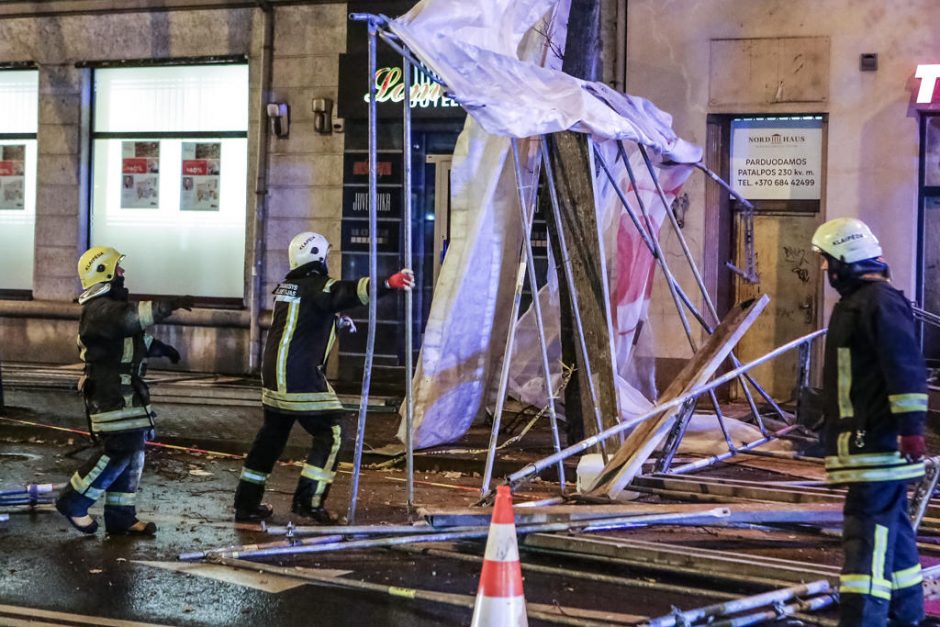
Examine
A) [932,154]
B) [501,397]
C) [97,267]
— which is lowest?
[501,397]

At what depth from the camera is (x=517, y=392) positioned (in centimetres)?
1009

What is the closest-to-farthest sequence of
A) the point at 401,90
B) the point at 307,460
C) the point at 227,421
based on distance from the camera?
the point at 307,460 < the point at 227,421 < the point at 401,90

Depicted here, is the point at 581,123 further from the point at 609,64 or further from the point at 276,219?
the point at 276,219

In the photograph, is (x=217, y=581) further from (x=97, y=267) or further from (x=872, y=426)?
(x=872, y=426)

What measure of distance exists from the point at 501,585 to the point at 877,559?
4.97 ft

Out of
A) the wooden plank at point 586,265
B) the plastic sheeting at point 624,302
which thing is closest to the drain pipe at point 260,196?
the plastic sheeting at point 624,302

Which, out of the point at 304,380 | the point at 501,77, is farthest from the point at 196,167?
the point at 304,380

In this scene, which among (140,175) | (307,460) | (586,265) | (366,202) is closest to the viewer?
(307,460)

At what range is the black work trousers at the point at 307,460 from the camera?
6855 millimetres

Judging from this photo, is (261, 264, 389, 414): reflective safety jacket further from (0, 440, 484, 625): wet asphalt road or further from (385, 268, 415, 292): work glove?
(0, 440, 484, 625): wet asphalt road

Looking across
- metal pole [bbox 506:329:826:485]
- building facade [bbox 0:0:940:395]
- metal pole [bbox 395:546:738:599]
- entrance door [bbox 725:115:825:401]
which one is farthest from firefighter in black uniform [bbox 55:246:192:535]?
entrance door [bbox 725:115:825:401]

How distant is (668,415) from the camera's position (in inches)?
282

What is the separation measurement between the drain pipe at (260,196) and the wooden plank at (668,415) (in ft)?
23.7

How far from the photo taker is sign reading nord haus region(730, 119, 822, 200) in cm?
1202
